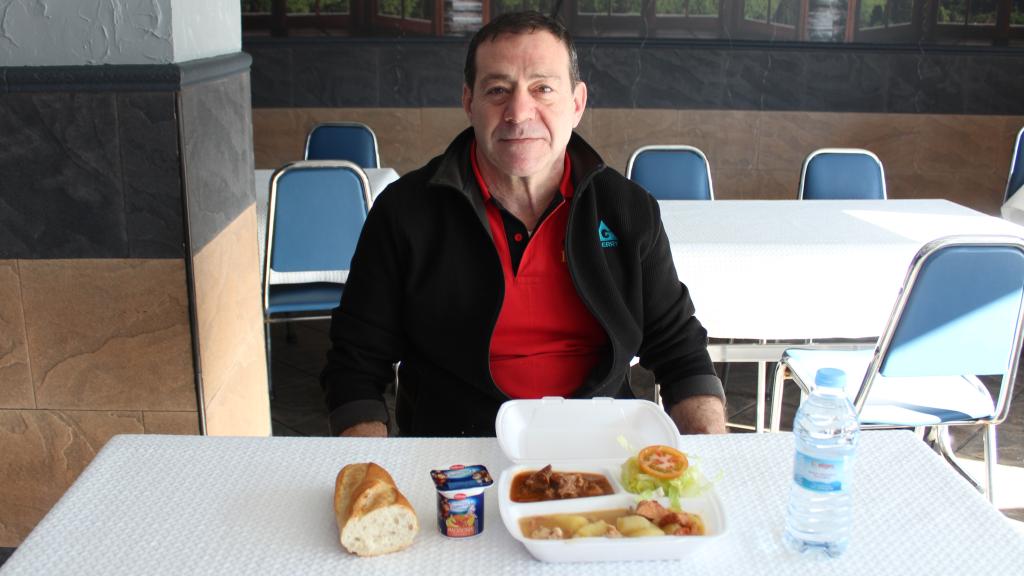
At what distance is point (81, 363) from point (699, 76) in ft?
16.8

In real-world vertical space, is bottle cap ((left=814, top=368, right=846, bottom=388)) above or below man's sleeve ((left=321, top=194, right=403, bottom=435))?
above

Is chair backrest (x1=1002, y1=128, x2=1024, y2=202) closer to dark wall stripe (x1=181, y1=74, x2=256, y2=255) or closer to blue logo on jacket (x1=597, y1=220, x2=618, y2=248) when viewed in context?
blue logo on jacket (x1=597, y1=220, x2=618, y2=248)

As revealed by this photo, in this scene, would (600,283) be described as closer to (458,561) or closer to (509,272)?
(509,272)

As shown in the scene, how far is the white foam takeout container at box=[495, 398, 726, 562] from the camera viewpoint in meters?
1.24

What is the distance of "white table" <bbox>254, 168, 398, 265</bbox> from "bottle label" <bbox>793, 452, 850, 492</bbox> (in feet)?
8.09

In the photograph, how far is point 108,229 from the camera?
7.18 ft

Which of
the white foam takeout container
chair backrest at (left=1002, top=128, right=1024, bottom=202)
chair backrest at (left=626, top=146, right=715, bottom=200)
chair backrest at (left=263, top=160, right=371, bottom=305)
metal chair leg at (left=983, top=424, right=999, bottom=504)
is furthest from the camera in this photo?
chair backrest at (left=1002, top=128, right=1024, bottom=202)

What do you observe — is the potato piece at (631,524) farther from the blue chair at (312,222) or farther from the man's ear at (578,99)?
the blue chair at (312,222)

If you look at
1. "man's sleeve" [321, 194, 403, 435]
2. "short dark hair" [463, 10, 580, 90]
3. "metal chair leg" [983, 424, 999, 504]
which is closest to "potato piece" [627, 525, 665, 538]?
"man's sleeve" [321, 194, 403, 435]

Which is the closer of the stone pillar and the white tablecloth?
the stone pillar

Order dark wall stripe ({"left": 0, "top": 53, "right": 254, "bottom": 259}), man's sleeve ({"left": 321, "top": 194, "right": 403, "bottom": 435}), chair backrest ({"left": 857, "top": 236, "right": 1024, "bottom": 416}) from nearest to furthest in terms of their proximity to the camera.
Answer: man's sleeve ({"left": 321, "top": 194, "right": 403, "bottom": 435}), dark wall stripe ({"left": 0, "top": 53, "right": 254, "bottom": 259}), chair backrest ({"left": 857, "top": 236, "right": 1024, "bottom": 416})

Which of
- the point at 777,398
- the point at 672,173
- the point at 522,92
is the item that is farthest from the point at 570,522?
the point at 672,173

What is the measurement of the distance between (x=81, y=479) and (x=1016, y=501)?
2818 millimetres

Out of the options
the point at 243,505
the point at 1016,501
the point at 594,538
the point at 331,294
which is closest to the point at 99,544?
the point at 243,505
